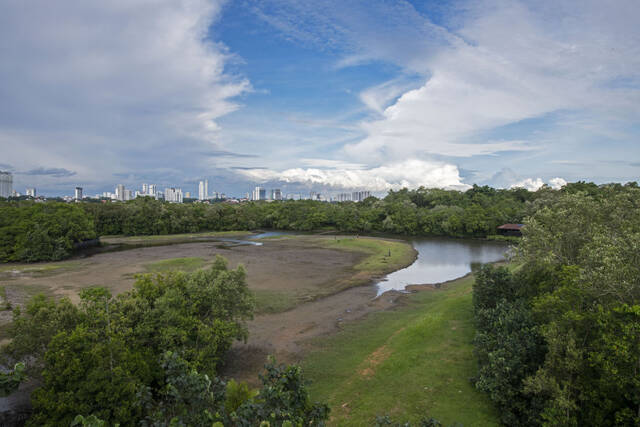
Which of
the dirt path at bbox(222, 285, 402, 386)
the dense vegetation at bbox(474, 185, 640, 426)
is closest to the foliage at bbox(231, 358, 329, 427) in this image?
the dense vegetation at bbox(474, 185, 640, 426)

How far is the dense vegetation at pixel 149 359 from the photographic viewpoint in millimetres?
5949

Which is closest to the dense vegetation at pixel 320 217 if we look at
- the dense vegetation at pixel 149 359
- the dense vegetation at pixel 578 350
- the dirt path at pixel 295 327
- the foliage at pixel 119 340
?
the dirt path at pixel 295 327

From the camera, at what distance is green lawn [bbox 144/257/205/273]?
143 ft

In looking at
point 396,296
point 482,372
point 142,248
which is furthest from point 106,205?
point 482,372

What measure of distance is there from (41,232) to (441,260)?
64.3 meters

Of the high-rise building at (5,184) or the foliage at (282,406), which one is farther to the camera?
the high-rise building at (5,184)

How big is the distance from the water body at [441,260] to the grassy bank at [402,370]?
338 inches

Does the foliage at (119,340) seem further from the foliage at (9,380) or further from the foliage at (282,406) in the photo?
the foliage at (9,380)

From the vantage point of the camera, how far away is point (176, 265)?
45.6 meters

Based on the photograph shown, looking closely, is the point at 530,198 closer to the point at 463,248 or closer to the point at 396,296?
the point at 463,248

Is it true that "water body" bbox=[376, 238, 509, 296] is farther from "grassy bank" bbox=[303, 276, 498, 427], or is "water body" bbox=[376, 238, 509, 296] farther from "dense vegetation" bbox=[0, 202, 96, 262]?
"dense vegetation" bbox=[0, 202, 96, 262]

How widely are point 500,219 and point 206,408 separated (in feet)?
289

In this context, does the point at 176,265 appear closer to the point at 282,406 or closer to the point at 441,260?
the point at 441,260

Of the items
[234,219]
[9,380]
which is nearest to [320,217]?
[234,219]
